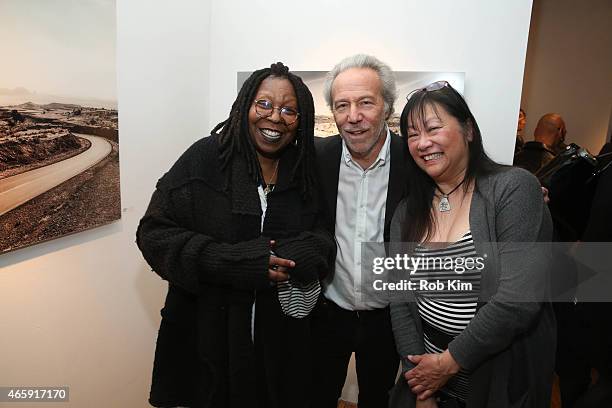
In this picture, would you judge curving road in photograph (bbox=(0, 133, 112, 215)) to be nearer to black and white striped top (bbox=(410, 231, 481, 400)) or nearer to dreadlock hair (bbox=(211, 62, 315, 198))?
dreadlock hair (bbox=(211, 62, 315, 198))

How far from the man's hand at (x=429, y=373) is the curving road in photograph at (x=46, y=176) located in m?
1.42

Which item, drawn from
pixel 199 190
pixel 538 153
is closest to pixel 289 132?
pixel 199 190

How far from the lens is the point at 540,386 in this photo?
1.26 metres

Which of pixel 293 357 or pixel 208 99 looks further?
pixel 208 99

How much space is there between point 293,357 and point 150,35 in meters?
1.66

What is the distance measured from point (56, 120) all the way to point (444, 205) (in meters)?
1.42

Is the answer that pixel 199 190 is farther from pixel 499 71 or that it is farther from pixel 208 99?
pixel 499 71

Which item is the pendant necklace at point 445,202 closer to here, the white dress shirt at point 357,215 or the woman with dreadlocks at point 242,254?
the white dress shirt at point 357,215

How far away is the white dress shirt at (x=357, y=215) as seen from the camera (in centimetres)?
156

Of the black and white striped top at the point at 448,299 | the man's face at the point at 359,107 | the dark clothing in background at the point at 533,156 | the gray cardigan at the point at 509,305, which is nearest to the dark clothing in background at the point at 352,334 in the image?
the man's face at the point at 359,107

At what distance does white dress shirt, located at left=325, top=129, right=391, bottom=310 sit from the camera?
61.5 inches

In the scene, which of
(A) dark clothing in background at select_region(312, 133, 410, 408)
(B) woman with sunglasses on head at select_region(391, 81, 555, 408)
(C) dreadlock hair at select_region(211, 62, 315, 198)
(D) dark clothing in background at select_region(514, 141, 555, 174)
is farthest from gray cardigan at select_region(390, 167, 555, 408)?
(D) dark clothing in background at select_region(514, 141, 555, 174)

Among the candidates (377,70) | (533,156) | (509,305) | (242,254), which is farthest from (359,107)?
(533,156)

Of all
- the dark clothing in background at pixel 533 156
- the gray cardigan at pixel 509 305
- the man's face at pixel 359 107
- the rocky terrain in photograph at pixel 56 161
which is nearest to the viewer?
the gray cardigan at pixel 509 305
